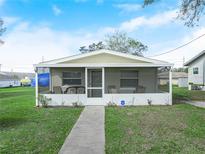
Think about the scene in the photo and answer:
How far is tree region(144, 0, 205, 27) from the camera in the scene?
16047mm

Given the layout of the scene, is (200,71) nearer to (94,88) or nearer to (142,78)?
(142,78)

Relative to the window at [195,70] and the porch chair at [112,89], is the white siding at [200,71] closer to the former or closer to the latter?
the window at [195,70]

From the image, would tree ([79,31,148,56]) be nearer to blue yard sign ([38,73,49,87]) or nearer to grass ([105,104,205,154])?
blue yard sign ([38,73,49,87])

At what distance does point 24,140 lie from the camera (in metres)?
6.54

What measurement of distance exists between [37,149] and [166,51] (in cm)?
4084

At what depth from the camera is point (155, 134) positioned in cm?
718

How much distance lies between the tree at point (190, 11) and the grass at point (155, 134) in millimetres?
9009

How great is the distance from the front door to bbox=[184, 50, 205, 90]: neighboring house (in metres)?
15.9

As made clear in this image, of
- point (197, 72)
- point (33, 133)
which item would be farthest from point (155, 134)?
point (197, 72)

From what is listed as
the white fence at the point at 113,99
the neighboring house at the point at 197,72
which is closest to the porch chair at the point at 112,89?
the white fence at the point at 113,99

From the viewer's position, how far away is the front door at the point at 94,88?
14297 millimetres

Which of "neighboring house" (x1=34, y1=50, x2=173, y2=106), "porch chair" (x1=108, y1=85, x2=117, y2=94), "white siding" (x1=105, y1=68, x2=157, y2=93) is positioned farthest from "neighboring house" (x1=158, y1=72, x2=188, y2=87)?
"porch chair" (x1=108, y1=85, x2=117, y2=94)

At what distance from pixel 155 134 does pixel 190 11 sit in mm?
12227

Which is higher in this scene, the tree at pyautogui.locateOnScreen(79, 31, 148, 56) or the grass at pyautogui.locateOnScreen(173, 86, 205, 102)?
the tree at pyautogui.locateOnScreen(79, 31, 148, 56)
